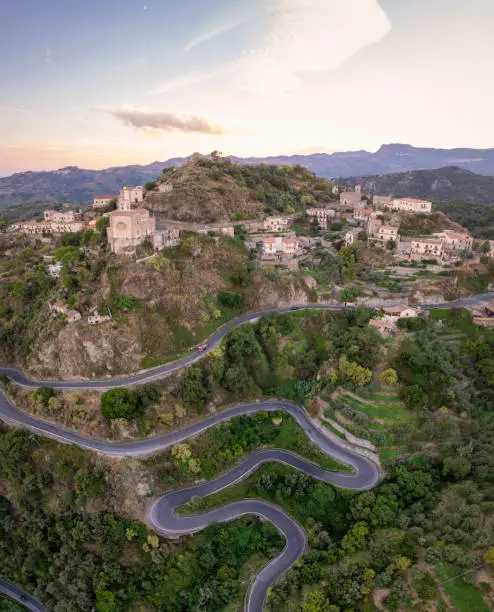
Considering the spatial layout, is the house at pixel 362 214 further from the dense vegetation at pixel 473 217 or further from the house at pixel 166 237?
the house at pixel 166 237

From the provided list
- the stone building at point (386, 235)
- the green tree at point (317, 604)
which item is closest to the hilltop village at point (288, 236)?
the stone building at point (386, 235)

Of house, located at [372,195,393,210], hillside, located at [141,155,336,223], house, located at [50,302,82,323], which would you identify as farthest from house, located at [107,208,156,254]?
house, located at [372,195,393,210]

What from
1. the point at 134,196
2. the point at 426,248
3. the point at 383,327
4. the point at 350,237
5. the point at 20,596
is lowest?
the point at 20,596

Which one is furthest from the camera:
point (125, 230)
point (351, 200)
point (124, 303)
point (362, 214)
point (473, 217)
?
point (473, 217)

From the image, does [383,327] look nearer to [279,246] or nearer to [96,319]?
[279,246]

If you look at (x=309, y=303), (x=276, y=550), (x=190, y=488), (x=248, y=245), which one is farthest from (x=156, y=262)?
(x=276, y=550)

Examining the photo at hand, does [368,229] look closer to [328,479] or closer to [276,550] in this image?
[328,479]

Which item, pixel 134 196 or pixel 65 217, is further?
pixel 65 217

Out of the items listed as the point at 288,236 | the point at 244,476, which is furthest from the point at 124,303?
the point at 288,236
